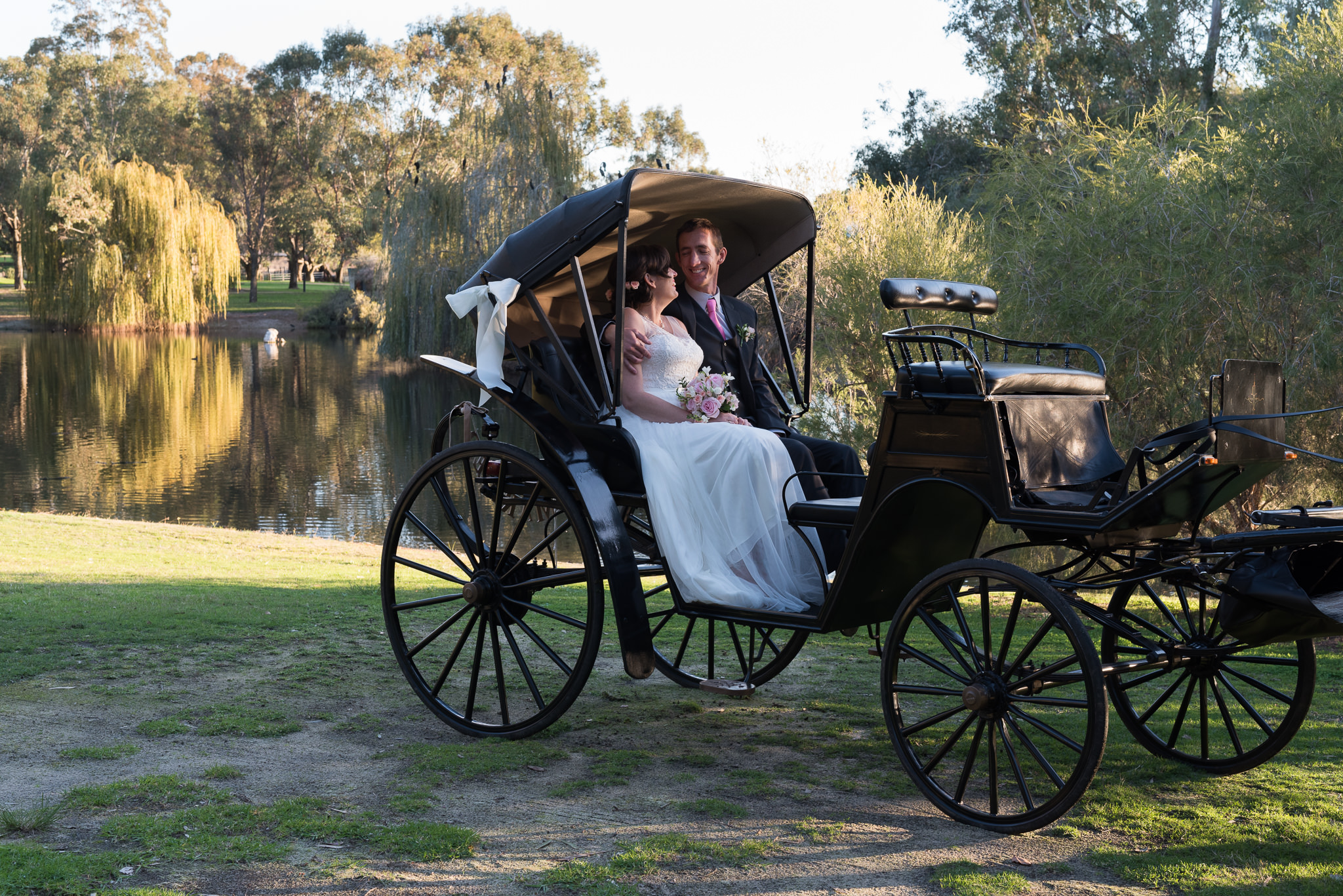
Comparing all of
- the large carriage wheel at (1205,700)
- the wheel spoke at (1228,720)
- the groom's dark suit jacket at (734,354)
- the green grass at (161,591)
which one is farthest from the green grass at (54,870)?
the wheel spoke at (1228,720)

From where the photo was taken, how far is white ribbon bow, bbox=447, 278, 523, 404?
4.92 meters

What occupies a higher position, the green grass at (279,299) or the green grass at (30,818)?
the green grass at (279,299)

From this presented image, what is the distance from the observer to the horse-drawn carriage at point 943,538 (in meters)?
3.47

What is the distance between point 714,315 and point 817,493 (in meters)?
1.36

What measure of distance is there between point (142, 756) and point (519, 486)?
1842mm

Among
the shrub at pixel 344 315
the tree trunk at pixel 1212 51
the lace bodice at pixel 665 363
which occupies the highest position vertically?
the tree trunk at pixel 1212 51

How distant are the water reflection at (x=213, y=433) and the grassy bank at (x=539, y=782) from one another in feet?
32.3

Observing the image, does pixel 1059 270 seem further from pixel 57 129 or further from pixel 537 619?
pixel 57 129

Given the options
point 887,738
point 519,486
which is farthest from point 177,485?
point 887,738

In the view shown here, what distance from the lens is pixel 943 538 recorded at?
411cm

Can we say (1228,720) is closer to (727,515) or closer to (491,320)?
(727,515)

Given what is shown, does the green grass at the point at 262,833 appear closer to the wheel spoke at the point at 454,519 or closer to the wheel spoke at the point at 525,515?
the wheel spoke at the point at 525,515

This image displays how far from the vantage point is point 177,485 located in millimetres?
18047

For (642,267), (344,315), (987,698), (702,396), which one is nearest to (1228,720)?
(987,698)
